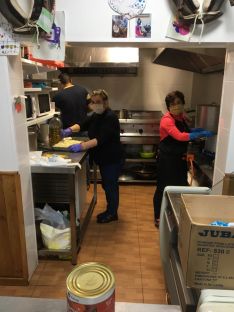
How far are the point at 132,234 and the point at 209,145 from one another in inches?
46.6

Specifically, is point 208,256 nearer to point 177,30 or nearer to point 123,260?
point 177,30

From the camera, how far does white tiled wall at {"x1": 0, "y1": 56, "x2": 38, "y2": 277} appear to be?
150cm

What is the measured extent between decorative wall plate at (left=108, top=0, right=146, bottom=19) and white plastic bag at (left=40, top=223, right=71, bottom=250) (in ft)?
4.97

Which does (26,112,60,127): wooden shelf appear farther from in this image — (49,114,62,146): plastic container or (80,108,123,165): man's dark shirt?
(80,108,123,165): man's dark shirt

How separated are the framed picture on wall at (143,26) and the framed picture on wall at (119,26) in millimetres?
59

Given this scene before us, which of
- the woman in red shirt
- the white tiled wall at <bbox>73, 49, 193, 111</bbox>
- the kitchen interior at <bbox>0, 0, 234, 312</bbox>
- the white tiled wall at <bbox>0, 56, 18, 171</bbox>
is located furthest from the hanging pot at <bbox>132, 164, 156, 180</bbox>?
the white tiled wall at <bbox>0, 56, 18, 171</bbox>

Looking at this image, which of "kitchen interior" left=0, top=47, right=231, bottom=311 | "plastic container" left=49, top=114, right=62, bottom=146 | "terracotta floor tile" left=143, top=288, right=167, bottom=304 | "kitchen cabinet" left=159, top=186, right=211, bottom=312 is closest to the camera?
Result: "kitchen cabinet" left=159, top=186, right=211, bottom=312

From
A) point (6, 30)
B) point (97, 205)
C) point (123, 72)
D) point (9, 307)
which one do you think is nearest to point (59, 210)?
point (97, 205)

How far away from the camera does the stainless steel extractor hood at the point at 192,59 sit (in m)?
2.56

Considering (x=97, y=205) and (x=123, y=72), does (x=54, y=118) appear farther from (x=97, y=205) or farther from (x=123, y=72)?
(x=123, y=72)

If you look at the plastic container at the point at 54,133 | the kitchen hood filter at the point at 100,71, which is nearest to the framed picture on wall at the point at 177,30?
the plastic container at the point at 54,133

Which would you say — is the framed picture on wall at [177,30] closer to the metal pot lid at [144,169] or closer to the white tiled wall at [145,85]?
the metal pot lid at [144,169]

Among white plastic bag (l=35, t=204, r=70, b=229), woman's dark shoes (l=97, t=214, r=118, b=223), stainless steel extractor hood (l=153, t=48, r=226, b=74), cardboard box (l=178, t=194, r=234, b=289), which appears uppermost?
stainless steel extractor hood (l=153, t=48, r=226, b=74)

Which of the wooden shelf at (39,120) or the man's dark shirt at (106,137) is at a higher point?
the wooden shelf at (39,120)
